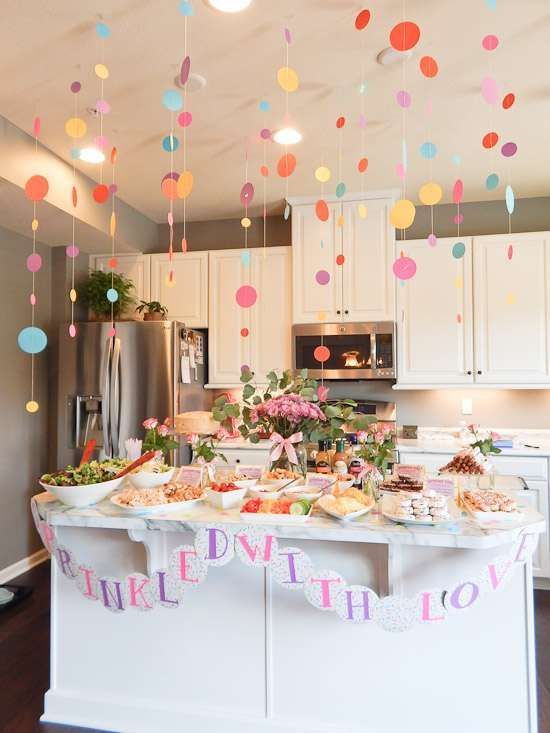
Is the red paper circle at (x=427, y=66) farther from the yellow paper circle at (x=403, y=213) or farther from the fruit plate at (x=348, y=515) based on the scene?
the fruit plate at (x=348, y=515)

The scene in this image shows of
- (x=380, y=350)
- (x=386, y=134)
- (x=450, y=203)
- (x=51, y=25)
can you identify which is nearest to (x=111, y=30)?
(x=51, y=25)

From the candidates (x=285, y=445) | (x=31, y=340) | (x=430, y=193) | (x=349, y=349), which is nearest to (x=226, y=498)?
(x=285, y=445)

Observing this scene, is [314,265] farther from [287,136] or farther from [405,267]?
[405,267]

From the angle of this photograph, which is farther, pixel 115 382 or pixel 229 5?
pixel 115 382

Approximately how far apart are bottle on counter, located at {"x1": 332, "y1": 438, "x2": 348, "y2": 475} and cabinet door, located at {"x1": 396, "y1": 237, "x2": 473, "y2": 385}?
1.60 metres

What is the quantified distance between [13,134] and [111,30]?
107cm

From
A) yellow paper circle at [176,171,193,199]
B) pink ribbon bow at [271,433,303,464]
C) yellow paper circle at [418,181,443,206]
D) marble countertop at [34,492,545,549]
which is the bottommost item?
marble countertop at [34,492,545,549]

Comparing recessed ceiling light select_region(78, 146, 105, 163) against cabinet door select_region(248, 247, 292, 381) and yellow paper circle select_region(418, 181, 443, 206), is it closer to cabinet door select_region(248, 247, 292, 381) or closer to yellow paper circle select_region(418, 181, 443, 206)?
cabinet door select_region(248, 247, 292, 381)

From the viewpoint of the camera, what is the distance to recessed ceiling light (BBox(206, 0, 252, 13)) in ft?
6.08

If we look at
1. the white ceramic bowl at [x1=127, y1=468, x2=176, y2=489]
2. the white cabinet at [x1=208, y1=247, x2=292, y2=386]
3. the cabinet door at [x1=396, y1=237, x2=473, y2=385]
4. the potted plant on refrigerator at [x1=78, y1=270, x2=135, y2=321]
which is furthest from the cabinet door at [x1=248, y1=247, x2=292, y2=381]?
the white ceramic bowl at [x1=127, y1=468, x2=176, y2=489]

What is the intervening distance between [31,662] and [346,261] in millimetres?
3083

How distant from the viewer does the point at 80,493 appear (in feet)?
5.94

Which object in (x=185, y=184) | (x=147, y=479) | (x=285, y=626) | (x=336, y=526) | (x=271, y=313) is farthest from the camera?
(x=271, y=313)

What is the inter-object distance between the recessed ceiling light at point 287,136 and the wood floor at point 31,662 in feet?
9.64
